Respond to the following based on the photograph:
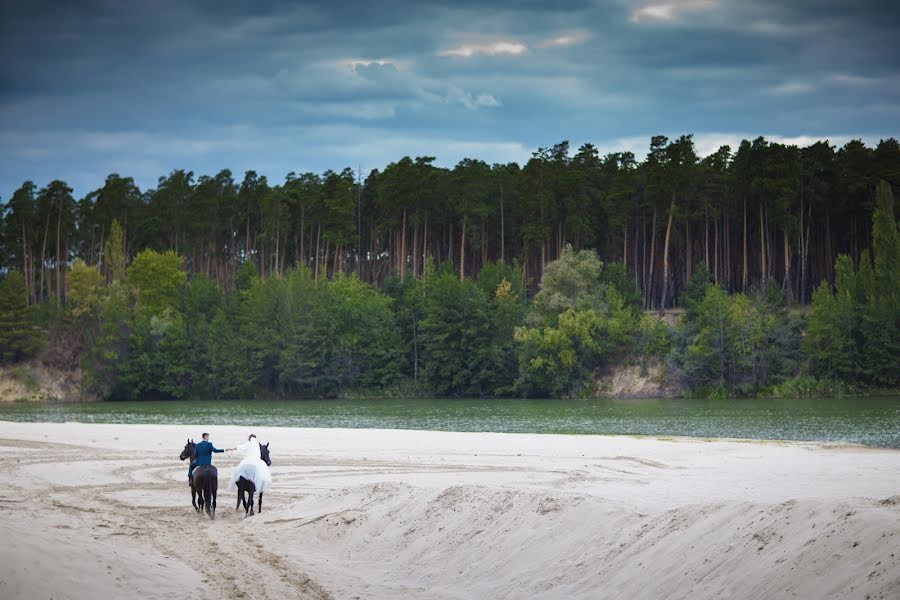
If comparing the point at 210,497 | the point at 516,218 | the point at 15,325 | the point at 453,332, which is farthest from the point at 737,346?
the point at 15,325

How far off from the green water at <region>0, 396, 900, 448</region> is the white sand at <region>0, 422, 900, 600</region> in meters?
18.3

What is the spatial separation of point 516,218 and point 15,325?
197 feet

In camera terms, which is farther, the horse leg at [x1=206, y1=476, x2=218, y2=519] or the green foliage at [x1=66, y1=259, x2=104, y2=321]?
the green foliage at [x1=66, y1=259, x2=104, y2=321]

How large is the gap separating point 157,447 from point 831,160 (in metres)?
86.0

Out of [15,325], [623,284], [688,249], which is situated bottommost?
[15,325]

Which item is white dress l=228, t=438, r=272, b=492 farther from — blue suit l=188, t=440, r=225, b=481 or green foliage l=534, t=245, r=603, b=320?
green foliage l=534, t=245, r=603, b=320

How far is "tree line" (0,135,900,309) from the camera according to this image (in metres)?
101

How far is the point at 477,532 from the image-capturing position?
16.7 meters

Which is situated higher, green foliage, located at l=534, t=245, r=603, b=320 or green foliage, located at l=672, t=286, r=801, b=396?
green foliage, located at l=534, t=245, r=603, b=320

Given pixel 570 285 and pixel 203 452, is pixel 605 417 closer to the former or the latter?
pixel 570 285

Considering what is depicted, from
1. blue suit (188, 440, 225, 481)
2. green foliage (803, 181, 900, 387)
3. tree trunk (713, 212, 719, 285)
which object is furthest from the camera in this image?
tree trunk (713, 212, 719, 285)

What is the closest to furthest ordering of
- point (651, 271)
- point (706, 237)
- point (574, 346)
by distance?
point (574, 346) < point (706, 237) < point (651, 271)

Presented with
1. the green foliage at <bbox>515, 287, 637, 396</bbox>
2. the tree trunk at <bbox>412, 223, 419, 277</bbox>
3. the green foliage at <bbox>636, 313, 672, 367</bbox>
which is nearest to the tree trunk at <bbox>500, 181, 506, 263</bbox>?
the tree trunk at <bbox>412, 223, 419, 277</bbox>

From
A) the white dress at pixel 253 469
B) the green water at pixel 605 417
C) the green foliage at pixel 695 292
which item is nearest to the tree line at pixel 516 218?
the green foliage at pixel 695 292
